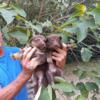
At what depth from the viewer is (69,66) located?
231 inches

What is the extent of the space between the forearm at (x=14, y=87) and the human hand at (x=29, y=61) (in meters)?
0.05

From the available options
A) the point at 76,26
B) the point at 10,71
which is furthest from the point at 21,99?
the point at 76,26

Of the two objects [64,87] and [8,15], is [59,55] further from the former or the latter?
[8,15]

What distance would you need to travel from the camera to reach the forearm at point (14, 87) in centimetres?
92

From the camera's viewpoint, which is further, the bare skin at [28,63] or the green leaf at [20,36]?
the green leaf at [20,36]

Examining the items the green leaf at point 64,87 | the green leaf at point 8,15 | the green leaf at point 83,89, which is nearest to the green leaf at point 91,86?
the green leaf at point 83,89

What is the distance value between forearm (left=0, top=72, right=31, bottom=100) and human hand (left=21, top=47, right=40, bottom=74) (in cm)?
5

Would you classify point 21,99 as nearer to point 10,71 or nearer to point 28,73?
point 10,71

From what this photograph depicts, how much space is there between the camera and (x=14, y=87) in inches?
38.1

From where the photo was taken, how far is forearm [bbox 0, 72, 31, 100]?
0.92 meters

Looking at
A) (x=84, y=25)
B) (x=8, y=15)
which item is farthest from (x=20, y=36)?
(x=84, y=25)

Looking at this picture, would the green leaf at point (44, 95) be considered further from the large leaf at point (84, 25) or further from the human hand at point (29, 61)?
the large leaf at point (84, 25)

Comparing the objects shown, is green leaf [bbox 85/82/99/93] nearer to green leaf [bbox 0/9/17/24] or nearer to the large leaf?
the large leaf

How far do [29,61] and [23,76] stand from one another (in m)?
0.10
